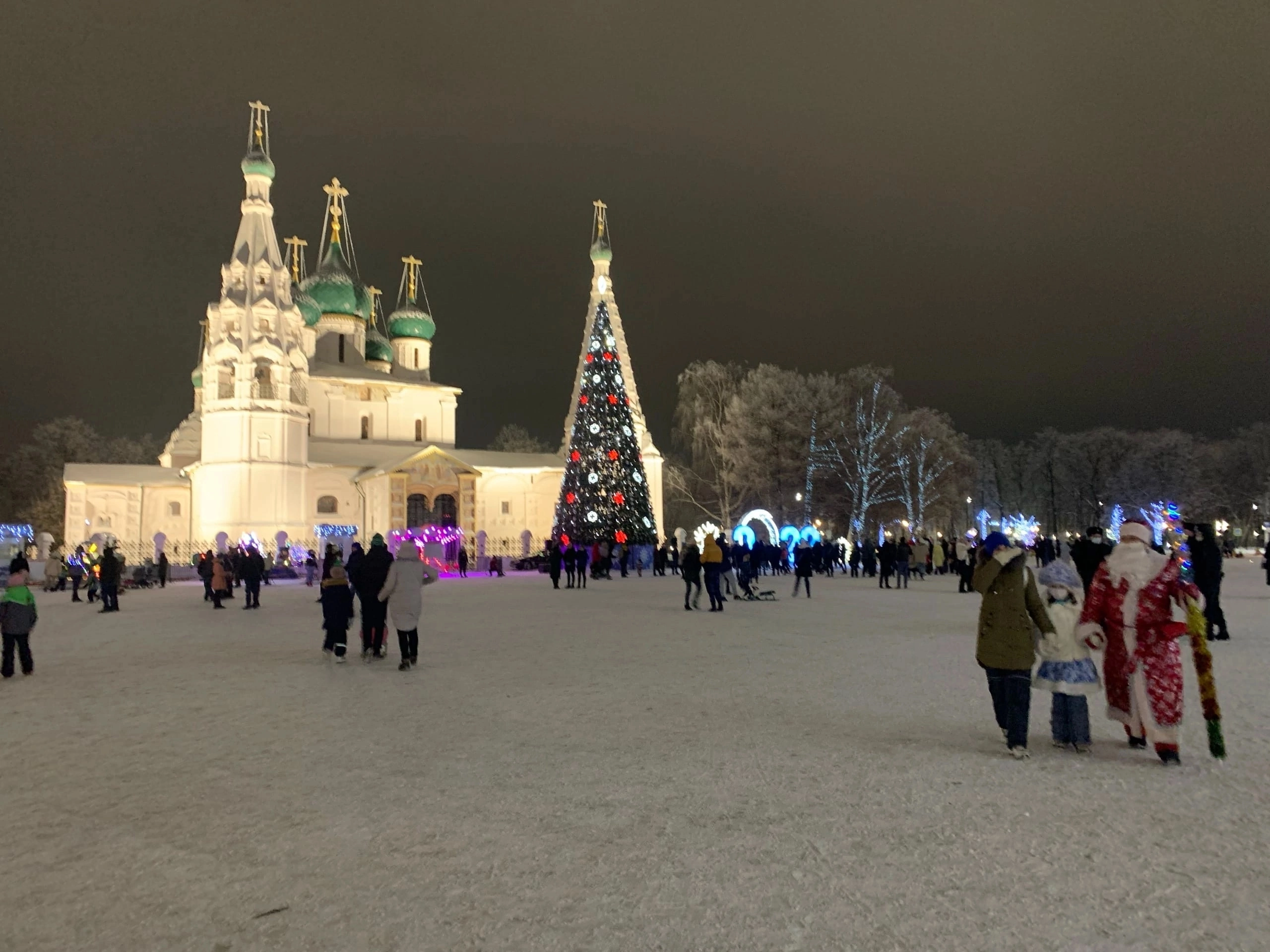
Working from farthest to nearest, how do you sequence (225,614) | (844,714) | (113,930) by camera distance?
(225,614) < (844,714) < (113,930)

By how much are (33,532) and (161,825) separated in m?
67.7

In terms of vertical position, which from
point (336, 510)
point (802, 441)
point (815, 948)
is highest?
point (802, 441)

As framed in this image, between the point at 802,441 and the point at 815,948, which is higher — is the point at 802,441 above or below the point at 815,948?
above

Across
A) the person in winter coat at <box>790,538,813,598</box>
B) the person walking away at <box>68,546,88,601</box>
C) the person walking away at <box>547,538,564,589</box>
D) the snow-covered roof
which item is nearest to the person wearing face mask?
the person in winter coat at <box>790,538,813,598</box>

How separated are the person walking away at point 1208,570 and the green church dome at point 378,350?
51.8 m

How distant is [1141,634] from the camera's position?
6164 mm

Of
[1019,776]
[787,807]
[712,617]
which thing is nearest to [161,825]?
[787,807]

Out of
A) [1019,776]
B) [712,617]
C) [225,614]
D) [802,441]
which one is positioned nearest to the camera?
[1019,776]

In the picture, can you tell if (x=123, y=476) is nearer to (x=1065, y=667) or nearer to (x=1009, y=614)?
(x=1009, y=614)

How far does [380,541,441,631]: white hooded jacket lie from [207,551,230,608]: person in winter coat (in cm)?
1179

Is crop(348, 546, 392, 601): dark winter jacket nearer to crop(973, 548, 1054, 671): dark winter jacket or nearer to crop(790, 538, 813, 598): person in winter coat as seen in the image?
crop(973, 548, 1054, 671): dark winter jacket

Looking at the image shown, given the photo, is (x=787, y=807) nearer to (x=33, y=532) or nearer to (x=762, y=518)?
(x=762, y=518)

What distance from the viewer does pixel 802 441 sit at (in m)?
52.8

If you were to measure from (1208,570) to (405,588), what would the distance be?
10.2m
